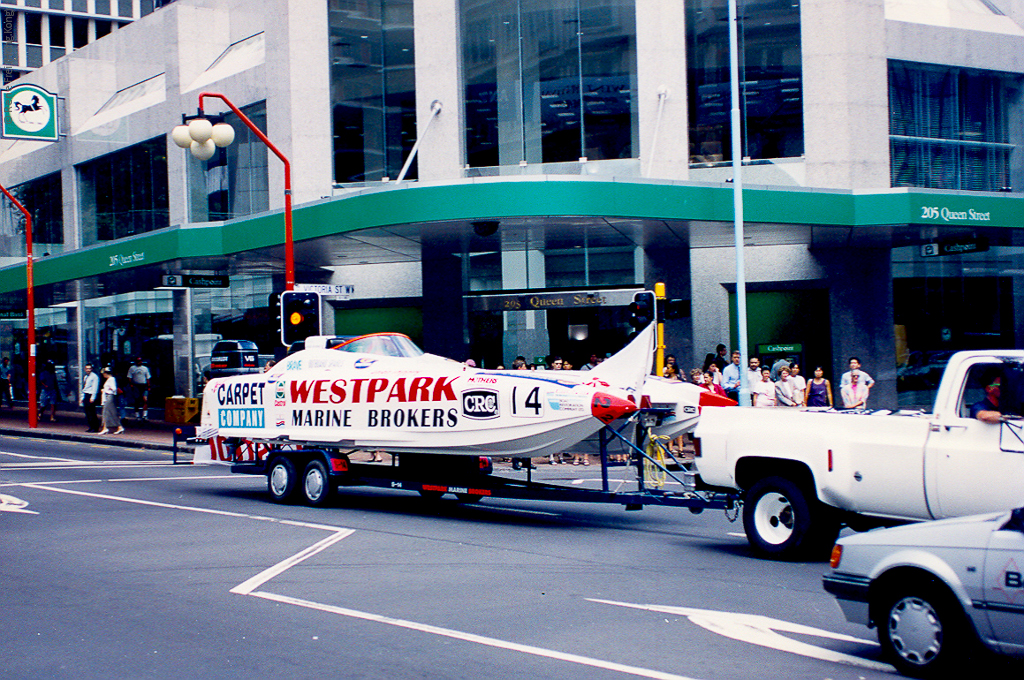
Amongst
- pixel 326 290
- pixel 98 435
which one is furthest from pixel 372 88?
pixel 98 435

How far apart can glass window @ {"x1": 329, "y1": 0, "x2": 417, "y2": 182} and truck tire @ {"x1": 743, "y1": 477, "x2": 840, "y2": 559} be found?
17.5 meters

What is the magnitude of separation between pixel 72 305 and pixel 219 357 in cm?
1401

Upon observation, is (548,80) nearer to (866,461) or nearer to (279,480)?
(279,480)

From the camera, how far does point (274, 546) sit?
10664 millimetres

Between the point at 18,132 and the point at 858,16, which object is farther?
the point at 18,132

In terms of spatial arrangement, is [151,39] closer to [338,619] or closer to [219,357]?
[219,357]

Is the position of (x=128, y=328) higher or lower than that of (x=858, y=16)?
lower

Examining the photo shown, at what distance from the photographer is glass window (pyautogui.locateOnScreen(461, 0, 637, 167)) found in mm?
24188

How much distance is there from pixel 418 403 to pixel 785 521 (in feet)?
15.7

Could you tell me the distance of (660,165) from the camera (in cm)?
2377

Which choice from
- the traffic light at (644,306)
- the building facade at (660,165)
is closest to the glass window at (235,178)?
the building facade at (660,165)

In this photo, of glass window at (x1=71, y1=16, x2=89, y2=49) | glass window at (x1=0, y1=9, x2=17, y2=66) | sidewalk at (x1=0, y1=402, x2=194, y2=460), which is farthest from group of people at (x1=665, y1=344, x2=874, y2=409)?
glass window at (x1=71, y1=16, x2=89, y2=49)

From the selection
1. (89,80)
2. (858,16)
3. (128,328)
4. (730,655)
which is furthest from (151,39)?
(730,655)

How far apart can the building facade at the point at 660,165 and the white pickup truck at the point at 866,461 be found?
1129cm
